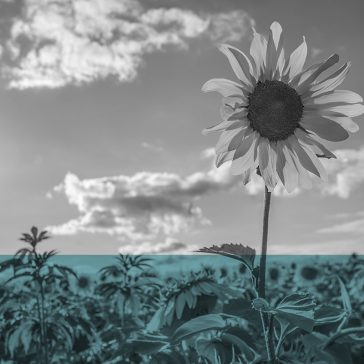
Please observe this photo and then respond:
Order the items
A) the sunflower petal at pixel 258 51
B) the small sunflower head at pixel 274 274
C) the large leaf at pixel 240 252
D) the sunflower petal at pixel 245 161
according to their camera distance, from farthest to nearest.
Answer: the small sunflower head at pixel 274 274 → the sunflower petal at pixel 258 51 → the sunflower petal at pixel 245 161 → the large leaf at pixel 240 252

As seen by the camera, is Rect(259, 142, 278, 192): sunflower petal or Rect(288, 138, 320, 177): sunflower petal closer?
Rect(259, 142, 278, 192): sunflower petal

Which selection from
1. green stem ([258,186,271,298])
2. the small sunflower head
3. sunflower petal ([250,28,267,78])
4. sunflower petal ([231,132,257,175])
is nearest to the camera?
green stem ([258,186,271,298])

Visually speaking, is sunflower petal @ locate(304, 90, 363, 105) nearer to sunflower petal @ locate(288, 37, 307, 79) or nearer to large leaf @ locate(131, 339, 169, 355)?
sunflower petal @ locate(288, 37, 307, 79)

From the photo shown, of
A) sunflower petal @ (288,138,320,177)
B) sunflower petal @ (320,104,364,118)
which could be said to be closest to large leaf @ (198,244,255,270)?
sunflower petal @ (288,138,320,177)

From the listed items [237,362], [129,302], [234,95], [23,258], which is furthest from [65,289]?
[234,95]

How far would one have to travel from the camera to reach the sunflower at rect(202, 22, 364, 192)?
1775 millimetres

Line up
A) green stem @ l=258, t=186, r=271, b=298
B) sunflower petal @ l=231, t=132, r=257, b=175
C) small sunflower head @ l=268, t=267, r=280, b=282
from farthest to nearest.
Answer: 1. small sunflower head @ l=268, t=267, r=280, b=282
2. sunflower petal @ l=231, t=132, r=257, b=175
3. green stem @ l=258, t=186, r=271, b=298

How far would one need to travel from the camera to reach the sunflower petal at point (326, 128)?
1.82 metres

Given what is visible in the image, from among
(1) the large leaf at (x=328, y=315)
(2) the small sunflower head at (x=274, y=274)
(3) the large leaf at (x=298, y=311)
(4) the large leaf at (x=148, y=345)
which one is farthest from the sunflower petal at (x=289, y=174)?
(2) the small sunflower head at (x=274, y=274)

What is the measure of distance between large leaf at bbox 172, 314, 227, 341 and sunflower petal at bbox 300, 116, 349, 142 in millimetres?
670

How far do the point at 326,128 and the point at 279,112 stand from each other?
6.2 inches

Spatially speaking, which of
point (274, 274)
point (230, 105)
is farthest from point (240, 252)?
point (274, 274)

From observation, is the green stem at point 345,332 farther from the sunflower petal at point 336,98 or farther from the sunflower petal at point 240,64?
the sunflower petal at point 240,64

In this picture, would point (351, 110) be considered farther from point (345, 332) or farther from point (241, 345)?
point (241, 345)
